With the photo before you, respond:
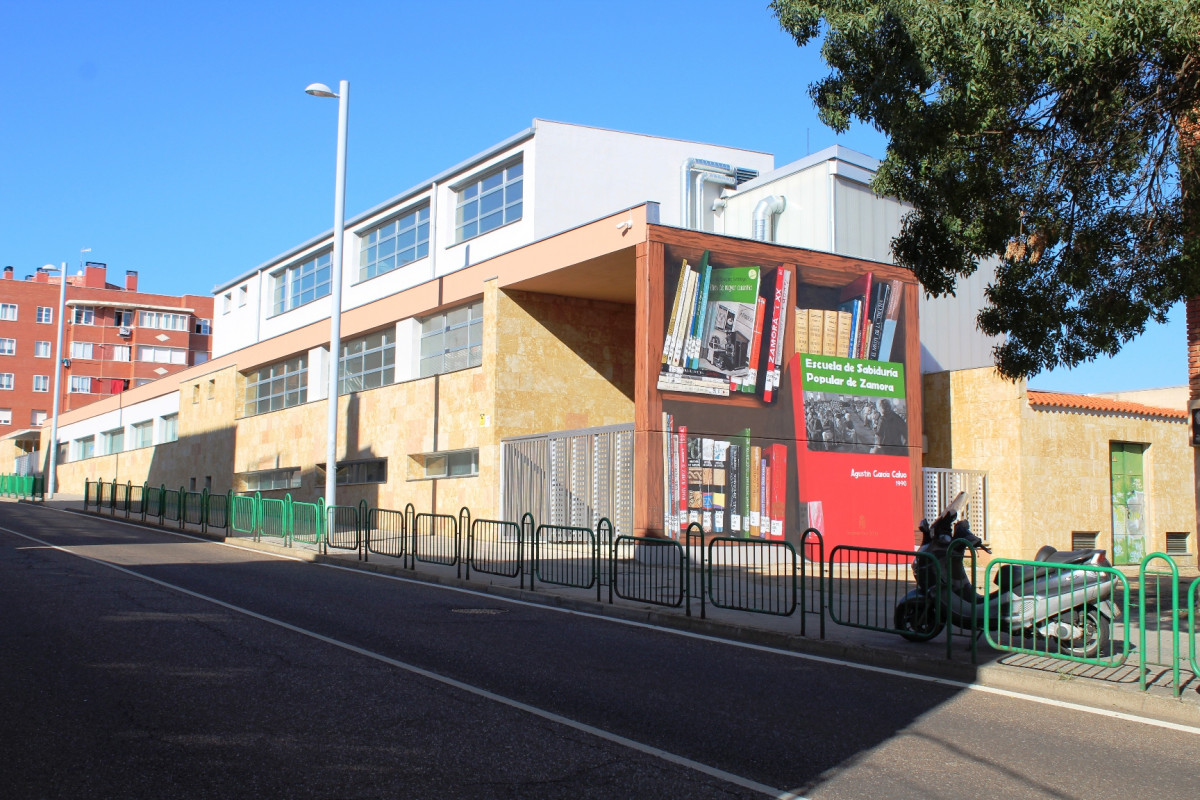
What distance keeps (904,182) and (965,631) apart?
5.19m

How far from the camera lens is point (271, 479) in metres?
40.8

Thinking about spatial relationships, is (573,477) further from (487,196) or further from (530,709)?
(530,709)

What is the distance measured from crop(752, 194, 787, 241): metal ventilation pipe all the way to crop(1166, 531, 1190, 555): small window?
1348cm

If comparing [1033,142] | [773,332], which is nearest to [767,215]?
[773,332]

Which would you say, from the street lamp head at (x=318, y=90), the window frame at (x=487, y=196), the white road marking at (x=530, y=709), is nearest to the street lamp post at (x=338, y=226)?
the street lamp head at (x=318, y=90)

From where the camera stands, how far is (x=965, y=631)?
36.4ft

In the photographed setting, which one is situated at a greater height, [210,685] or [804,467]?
[804,467]

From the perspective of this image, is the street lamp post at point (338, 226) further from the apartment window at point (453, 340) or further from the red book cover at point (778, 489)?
the red book cover at point (778, 489)

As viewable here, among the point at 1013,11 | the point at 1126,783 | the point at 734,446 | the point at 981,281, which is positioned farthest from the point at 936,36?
the point at 981,281

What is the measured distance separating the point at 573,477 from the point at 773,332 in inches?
235

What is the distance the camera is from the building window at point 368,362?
33.4 meters

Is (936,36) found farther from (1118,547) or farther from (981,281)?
(981,281)

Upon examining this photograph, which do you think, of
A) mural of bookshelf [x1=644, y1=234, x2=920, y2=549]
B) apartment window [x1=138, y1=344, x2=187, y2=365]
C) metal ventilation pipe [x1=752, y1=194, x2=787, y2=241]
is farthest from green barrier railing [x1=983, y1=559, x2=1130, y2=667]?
apartment window [x1=138, y1=344, x2=187, y2=365]

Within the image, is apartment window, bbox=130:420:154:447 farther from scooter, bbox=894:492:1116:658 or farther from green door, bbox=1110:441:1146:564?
scooter, bbox=894:492:1116:658
